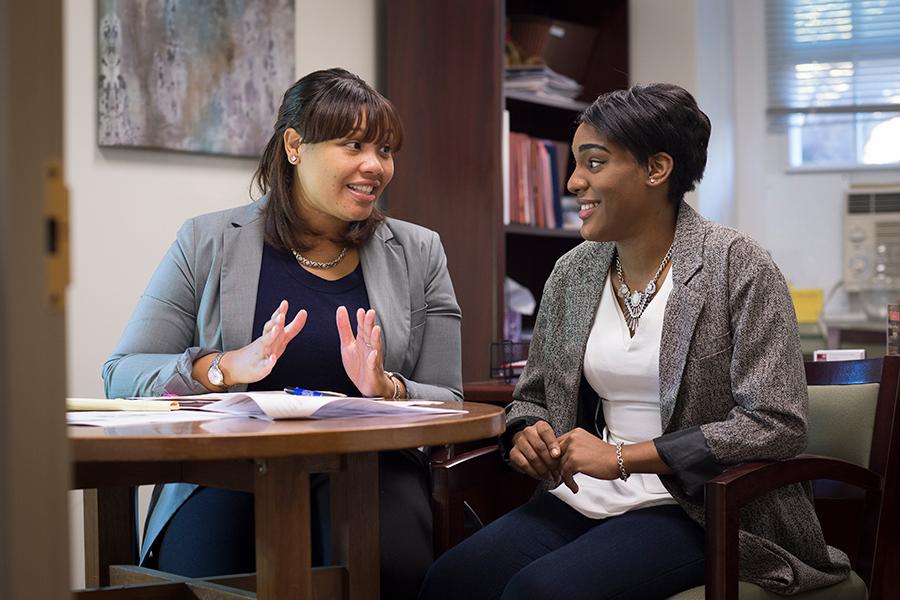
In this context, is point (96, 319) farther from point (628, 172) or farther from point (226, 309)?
point (628, 172)

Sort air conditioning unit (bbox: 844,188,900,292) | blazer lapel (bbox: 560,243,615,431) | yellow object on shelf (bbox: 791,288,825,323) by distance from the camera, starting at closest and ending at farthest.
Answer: blazer lapel (bbox: 560,243,615,431) < yellow object on shelf (bbox: 791,288,825,323) < air conditioning unit (bbox: 844,188,900,292)

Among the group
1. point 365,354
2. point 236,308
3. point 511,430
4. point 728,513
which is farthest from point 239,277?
point 728,513

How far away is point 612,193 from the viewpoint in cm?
190

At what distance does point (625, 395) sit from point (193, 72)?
1672mm

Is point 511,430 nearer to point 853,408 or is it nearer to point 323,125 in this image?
point 853,408

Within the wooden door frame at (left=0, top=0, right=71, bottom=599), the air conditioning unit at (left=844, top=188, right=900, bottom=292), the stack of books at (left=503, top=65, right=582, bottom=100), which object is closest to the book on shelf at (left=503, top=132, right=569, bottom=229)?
the stack of books at (left=503, top=65, right=582, bottom=100)

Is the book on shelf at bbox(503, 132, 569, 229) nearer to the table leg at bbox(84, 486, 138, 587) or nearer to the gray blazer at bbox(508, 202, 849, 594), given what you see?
the gray blazer at bbox(508, 202, 849, 594)

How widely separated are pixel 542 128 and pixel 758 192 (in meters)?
1.08

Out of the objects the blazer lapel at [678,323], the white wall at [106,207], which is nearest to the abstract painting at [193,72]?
the white wall at [106,207]

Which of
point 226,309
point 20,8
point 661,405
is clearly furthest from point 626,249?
point 20,8

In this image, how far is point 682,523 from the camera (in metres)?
1.72

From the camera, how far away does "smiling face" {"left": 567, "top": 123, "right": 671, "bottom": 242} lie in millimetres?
1900

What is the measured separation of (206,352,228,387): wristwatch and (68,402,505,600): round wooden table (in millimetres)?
241

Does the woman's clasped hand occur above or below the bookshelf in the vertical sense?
below
